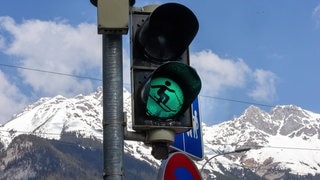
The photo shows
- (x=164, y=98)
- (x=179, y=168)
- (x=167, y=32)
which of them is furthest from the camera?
(x=179, y=168)

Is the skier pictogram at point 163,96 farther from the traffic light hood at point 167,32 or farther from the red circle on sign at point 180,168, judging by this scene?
the red circle on sign at point 180,168

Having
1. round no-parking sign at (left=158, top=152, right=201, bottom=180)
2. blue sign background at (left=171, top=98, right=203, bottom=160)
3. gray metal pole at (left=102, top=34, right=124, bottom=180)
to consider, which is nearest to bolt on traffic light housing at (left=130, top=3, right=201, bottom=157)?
gray metal pole at (left=102, top=34, right=124, bottom=180)

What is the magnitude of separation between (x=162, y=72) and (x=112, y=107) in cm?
39

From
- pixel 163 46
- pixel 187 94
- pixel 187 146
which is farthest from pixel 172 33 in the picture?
pixel 187 146

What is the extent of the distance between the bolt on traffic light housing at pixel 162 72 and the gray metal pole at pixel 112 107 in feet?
0.38

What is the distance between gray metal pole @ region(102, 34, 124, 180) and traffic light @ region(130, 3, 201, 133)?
0.38 feet

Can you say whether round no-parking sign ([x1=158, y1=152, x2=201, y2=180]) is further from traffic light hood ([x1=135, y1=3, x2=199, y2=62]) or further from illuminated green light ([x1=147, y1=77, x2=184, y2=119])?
traffic light hood ([x1=135, y1=3, x2=199, y2=62])

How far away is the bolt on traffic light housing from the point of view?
132 inches

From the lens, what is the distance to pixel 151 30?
3521 mm

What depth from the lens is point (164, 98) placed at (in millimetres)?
3449

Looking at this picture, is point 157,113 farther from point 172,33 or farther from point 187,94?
point 172,33

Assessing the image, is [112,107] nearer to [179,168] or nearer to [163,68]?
[163,68]

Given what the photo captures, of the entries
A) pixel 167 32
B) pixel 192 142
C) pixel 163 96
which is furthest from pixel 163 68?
pixel 192 142

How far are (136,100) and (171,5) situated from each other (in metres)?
0.60
